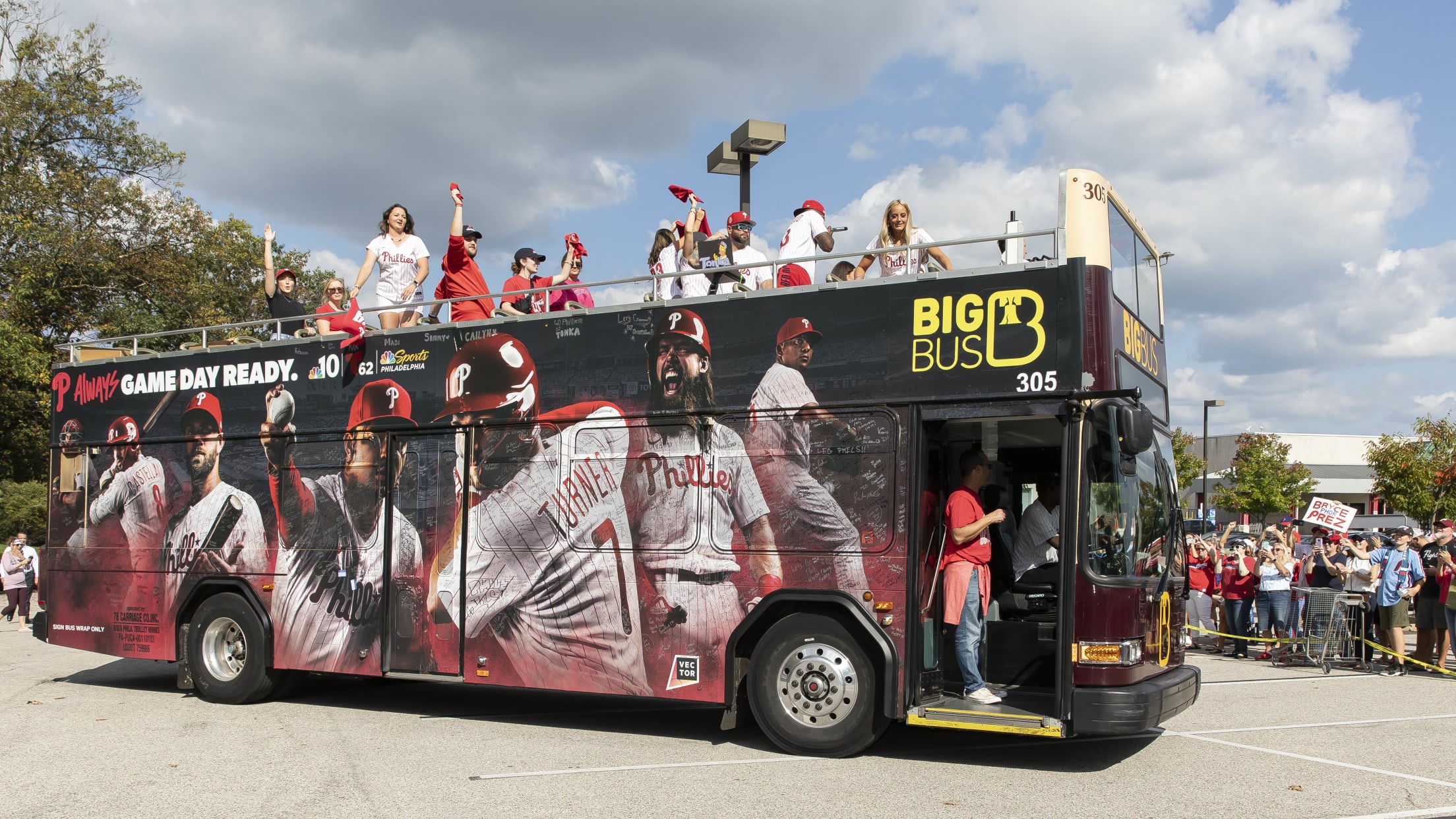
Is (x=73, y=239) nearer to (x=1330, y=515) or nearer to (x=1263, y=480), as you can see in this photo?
(x=1330, y=515)

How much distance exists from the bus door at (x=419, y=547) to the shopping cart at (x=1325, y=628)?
36.0ft

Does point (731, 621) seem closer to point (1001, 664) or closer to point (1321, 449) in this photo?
point (1001, 664)

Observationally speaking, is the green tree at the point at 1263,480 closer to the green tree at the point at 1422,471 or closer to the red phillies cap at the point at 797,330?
the green tree at the point at 1422,471

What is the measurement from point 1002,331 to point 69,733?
25.8 ft

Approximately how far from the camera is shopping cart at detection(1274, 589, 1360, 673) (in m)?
14.0

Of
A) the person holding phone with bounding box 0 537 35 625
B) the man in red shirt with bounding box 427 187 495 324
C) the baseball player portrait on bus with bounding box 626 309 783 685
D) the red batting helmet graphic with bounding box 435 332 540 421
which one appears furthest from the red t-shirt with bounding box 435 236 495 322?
the person holding phone with bounding box 0 537 35 625

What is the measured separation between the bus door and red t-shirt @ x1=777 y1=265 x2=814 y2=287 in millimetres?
3053

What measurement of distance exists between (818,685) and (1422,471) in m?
39.8

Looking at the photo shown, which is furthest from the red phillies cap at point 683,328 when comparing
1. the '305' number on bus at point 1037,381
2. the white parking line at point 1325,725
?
the white parking line at point 1325,725

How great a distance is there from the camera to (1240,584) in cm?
1598

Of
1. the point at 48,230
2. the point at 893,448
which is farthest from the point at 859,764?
the point at 48,230

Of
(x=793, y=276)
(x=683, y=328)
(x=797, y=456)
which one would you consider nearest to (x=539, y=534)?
(x=683, y=328)

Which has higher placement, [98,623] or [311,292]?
[311,292]

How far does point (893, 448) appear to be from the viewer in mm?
7363
